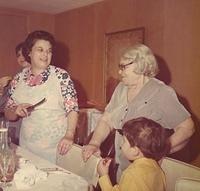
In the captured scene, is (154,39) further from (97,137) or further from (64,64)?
(64,64)

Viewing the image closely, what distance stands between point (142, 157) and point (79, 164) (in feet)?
0.92

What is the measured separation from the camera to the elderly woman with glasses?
1.08m

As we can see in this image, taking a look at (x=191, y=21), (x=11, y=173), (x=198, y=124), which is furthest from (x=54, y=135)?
(x=191, y=21)

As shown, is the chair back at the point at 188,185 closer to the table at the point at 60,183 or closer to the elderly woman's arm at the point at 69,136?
the table at the point at 60,183

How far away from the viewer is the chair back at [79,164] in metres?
1.04

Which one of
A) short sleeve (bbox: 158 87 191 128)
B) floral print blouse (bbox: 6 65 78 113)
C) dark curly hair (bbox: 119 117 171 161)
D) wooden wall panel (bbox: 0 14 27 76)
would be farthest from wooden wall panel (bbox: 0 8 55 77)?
dark curly hair (bbox: 119 117 171 161)

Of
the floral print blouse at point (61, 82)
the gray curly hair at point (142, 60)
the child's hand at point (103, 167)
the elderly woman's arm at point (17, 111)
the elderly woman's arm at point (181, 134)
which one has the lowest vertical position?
the child's hand at point (103, 167)

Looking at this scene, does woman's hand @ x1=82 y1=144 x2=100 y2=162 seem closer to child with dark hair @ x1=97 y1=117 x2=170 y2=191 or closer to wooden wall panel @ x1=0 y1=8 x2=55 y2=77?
child with dark hair @ x1=97 y1=117 x2=170 y2=191

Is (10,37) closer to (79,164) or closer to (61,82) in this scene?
(61,82)

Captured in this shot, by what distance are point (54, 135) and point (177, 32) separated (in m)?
0.80

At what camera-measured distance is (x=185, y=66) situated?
1706 millimetres

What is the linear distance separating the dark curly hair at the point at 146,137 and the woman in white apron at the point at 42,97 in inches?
16.9

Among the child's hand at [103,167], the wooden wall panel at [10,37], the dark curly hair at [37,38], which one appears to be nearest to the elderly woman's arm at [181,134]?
the child's hand at [103,167]

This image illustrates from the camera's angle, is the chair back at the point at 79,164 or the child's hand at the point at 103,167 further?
the chair back at the point at 79,164
